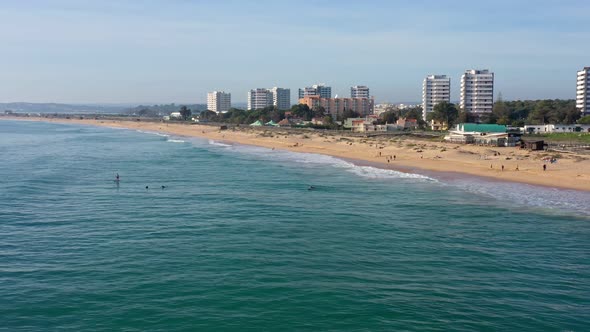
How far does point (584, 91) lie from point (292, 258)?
10237 cm

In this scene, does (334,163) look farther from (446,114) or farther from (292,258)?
(446,114)

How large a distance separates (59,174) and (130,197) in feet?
41.7

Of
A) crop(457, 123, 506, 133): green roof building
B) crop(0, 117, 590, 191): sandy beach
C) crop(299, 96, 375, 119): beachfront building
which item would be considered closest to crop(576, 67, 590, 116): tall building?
crop(457, 123, 506, 133): green roof building

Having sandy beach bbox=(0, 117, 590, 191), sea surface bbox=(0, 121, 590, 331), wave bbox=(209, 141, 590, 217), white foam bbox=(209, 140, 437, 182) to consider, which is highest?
sandy beach bbox=(0, 117, 590, 191)

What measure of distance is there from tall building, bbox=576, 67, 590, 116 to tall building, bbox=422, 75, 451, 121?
27389mm

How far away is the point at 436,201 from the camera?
94.1 ft

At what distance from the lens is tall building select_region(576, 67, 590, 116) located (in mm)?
102475

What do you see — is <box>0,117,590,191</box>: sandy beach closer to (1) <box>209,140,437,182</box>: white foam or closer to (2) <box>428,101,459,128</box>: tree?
(1) <box>209,140,437,182</box>: white foam

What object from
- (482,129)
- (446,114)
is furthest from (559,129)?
(446,114)

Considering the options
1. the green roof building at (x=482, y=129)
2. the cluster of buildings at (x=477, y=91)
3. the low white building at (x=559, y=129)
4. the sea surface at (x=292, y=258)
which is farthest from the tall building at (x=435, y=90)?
the sea surface at (x=292, y=258)

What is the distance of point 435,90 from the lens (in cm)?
12531

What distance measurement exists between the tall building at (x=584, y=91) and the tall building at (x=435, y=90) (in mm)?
27389

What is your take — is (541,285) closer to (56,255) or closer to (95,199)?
(56,255)

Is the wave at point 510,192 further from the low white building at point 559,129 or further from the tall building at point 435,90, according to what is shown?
the tall building at point 435,90
